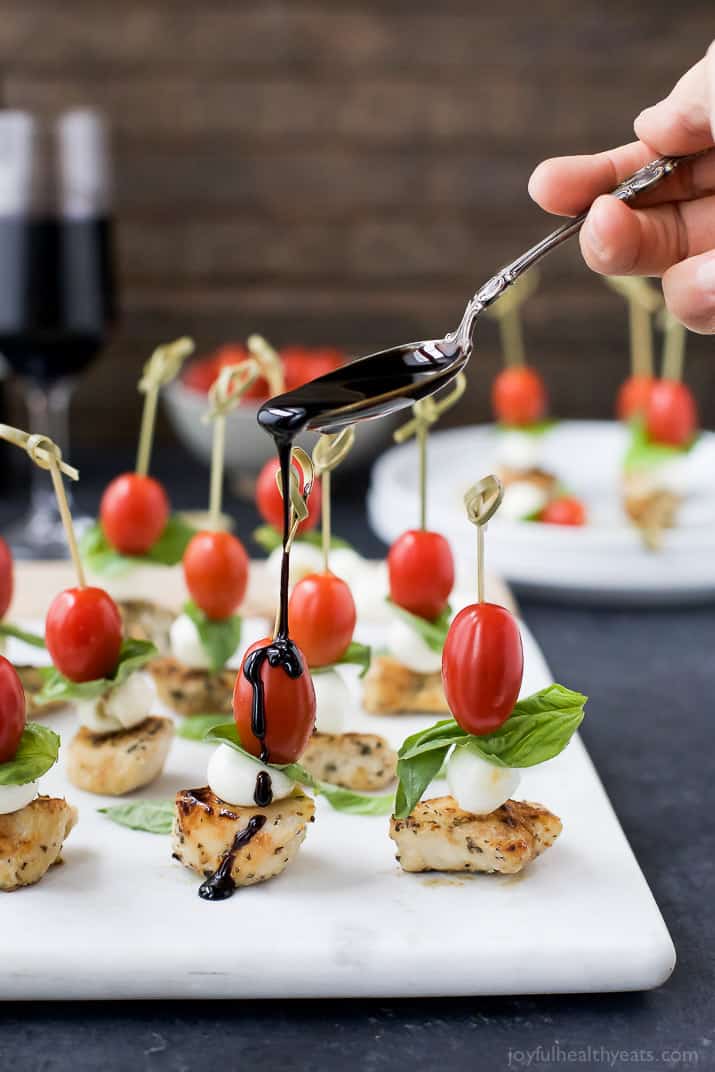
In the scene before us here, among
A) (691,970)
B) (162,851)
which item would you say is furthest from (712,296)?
(162,851)

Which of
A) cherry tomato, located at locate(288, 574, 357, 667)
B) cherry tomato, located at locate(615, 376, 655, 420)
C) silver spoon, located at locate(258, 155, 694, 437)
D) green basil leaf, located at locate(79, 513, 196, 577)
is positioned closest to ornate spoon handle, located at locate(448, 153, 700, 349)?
silver spoon, located at locate(258, 155, 694, 437)

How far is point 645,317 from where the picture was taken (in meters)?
3.10

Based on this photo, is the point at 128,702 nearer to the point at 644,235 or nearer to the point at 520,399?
the point at 644,235

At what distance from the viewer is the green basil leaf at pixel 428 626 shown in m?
1.79

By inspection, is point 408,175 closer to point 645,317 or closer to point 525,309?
point 525,309

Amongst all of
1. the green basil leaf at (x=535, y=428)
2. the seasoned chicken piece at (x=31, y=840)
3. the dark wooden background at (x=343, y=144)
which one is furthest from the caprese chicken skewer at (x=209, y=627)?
the dark wooden background at (x=343, y=144)

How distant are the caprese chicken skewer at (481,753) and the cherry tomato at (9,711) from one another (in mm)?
379

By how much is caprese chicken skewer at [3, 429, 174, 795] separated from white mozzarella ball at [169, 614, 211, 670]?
0.63 ft

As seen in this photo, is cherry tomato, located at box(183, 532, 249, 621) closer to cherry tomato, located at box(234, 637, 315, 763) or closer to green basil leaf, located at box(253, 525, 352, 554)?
green basil leaf, located at box(253, 525, 352, 554)

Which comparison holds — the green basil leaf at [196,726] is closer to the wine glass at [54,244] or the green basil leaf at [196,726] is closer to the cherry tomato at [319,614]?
the cherry tomato at [319,614]

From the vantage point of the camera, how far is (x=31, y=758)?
4.39 feet

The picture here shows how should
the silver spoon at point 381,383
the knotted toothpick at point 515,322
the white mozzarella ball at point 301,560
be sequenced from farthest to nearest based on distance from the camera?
the knotted toothpick at point 515,322
the white mozzarella ball at point 301,560
the silver spoon at point 381,383

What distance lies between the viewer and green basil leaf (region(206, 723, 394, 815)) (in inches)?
54.5

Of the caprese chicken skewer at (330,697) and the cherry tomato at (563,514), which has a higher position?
the caprese chicken skewer at (330,697)
